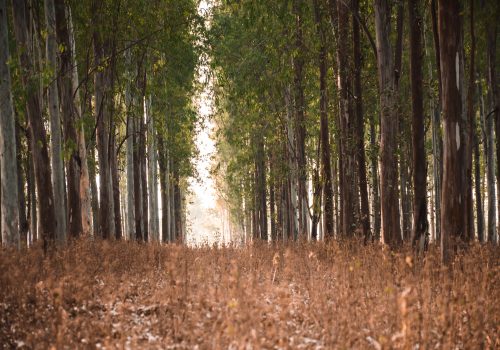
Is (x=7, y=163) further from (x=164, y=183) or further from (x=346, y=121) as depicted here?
(x=164, y=183)

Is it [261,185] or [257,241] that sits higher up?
[261,185]

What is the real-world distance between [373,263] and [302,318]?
2.62 m

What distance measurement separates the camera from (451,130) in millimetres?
6656

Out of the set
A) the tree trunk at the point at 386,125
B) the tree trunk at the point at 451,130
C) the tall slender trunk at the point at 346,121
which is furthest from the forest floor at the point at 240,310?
the tall slender trunk at the point at 346,121

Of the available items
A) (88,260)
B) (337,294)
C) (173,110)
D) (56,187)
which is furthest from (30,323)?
(173,110)

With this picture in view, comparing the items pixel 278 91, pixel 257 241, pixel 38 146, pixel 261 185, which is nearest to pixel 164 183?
pixel 261 185

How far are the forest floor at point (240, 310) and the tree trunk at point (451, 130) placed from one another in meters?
0.61

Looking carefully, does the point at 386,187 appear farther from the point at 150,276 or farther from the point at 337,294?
the point at 150,276

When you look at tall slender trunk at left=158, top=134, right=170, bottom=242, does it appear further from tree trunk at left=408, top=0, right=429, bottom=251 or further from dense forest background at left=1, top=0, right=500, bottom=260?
tree trunk at left=408, top=0, right=429, bottom=251

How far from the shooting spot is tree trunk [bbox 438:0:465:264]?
21.7 feet

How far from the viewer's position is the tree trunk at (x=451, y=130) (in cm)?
662

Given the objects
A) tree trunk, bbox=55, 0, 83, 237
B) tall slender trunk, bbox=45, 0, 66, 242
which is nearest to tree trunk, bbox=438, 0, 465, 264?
→ tall slender trunk, bbox=45, 0, 66, 242

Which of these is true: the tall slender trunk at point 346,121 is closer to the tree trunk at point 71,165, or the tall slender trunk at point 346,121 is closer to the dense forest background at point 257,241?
the dense forest background at point 257,241

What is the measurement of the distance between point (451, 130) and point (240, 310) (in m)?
4.37
